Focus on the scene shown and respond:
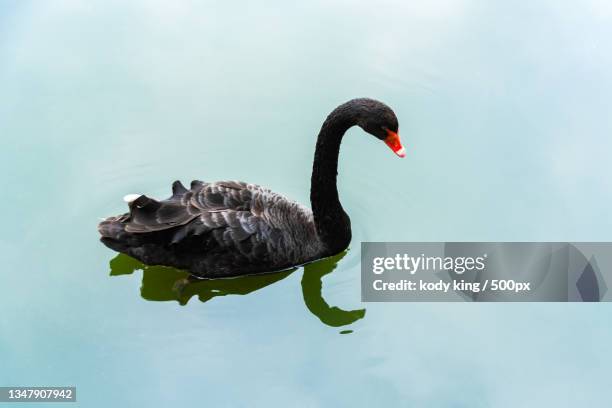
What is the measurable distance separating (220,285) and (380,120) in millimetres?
1379

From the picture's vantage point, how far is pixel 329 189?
18.5ft

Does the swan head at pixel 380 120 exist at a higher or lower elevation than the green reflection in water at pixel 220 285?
higher

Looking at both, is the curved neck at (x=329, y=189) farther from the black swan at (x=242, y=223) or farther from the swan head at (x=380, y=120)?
the swan head at (x=380, y=120)

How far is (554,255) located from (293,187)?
5.71 ft

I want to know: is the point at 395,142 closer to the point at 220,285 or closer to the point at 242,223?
the point at 242,223

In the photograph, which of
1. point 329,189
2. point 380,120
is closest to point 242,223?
point 329,189

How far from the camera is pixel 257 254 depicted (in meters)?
5.52

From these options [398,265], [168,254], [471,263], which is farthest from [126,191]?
[471,263]

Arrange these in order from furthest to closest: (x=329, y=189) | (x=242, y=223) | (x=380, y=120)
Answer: (x=329, y=189), (x=242, y=223), (x=380, y=120)

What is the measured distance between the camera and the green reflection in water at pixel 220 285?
5.50 m

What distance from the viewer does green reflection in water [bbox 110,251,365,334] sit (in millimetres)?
5496

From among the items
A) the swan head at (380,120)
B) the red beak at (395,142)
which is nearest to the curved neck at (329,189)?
the swan head at (380,120)

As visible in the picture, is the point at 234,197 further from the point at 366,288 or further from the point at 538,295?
the point at 538,295

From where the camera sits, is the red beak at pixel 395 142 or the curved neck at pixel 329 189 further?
the curved neck at pixel 329 189
